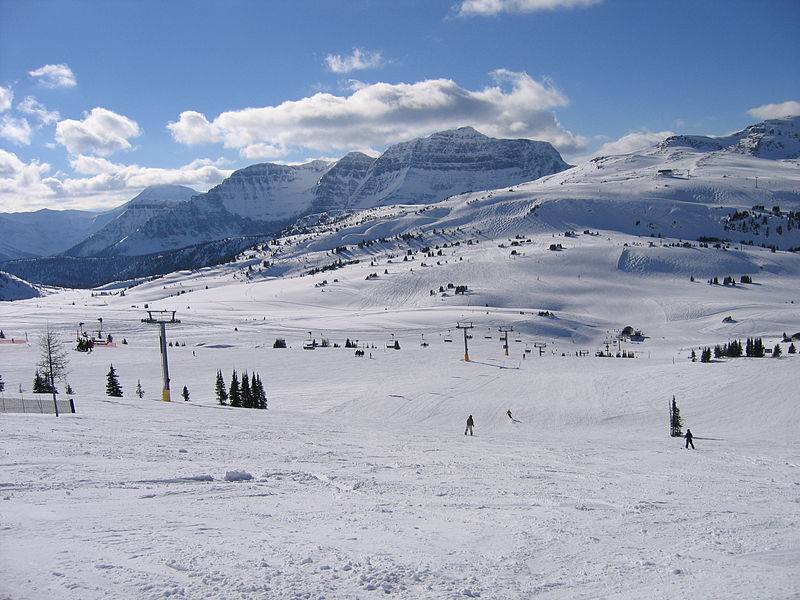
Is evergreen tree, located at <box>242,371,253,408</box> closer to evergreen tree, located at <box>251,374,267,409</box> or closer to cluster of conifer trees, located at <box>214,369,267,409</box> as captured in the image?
cluster of conifer trees, located at <box>214,369,267,409</box>

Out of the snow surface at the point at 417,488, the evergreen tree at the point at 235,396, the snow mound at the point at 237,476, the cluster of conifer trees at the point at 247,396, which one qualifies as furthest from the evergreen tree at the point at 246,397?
the snow mound at the point at 237,476

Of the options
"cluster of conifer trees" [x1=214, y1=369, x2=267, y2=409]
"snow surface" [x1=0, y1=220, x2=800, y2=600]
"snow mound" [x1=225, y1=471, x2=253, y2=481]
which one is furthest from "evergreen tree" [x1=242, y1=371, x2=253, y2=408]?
"snow mound" [x1=225, y1=471, x2=253, y2=481]

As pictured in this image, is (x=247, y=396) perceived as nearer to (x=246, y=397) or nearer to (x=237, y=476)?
(x=246, y=397)

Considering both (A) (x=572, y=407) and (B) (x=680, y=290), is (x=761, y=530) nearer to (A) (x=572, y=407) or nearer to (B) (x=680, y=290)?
(A) (x=572, y=407)

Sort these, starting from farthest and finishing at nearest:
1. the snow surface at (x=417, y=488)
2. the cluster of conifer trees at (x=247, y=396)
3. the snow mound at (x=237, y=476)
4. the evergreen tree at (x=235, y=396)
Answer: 1. the evergreen tree at (x=235, y=396)
2. the cluster of conifer trees at (x=247, y=396)
3. the snow mound at (x=237, y=476)
4. the snow surface at (x=417, y=488)

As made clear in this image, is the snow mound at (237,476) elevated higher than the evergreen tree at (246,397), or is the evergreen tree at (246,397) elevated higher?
the snow mound at (237,476)

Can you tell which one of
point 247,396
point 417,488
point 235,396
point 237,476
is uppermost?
point 237,476

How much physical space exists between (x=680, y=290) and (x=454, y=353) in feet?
276

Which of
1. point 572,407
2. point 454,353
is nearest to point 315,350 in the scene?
point 454,353

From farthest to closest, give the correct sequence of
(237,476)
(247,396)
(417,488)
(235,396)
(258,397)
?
(235,396), (247,396), (258,397), (417,488), (237,476)

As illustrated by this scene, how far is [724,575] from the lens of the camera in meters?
8.83

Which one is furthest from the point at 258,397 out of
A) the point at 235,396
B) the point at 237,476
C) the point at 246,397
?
the point at 237,476

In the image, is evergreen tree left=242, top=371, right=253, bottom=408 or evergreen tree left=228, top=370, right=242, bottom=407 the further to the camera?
evergreen tree left=228, top=370, right=242, bottom=407

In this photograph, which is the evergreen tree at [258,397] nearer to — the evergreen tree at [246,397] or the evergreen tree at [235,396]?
the evergreen tree at [246,397]
